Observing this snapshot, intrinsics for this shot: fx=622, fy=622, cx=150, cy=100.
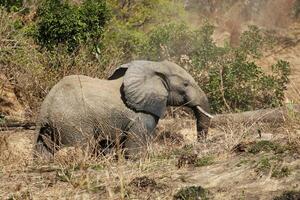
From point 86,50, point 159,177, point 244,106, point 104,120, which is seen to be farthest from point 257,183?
point 244,106

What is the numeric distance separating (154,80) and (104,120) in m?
1.21

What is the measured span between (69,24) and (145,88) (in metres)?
5.25

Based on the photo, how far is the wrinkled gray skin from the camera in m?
9.20

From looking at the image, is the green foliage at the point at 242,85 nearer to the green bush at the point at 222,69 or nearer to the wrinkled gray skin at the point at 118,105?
the green bush at the point at 222,69

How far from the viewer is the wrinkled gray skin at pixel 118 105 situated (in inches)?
362

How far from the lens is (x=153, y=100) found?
10.2 m

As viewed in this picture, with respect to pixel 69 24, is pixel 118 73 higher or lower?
higher

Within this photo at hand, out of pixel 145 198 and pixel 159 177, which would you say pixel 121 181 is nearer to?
pixel 145 198

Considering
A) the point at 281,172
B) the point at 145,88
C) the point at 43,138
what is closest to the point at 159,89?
the point at 145,88

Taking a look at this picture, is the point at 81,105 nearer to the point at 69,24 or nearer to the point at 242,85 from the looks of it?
the point at 69,24

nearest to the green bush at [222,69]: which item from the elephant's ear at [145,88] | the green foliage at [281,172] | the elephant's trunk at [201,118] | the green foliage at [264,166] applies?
the elephant's trunk at [201,118]

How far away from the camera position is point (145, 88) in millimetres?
10023

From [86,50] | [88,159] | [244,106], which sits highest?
[88,159]

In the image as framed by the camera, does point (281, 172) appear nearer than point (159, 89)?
Yes
